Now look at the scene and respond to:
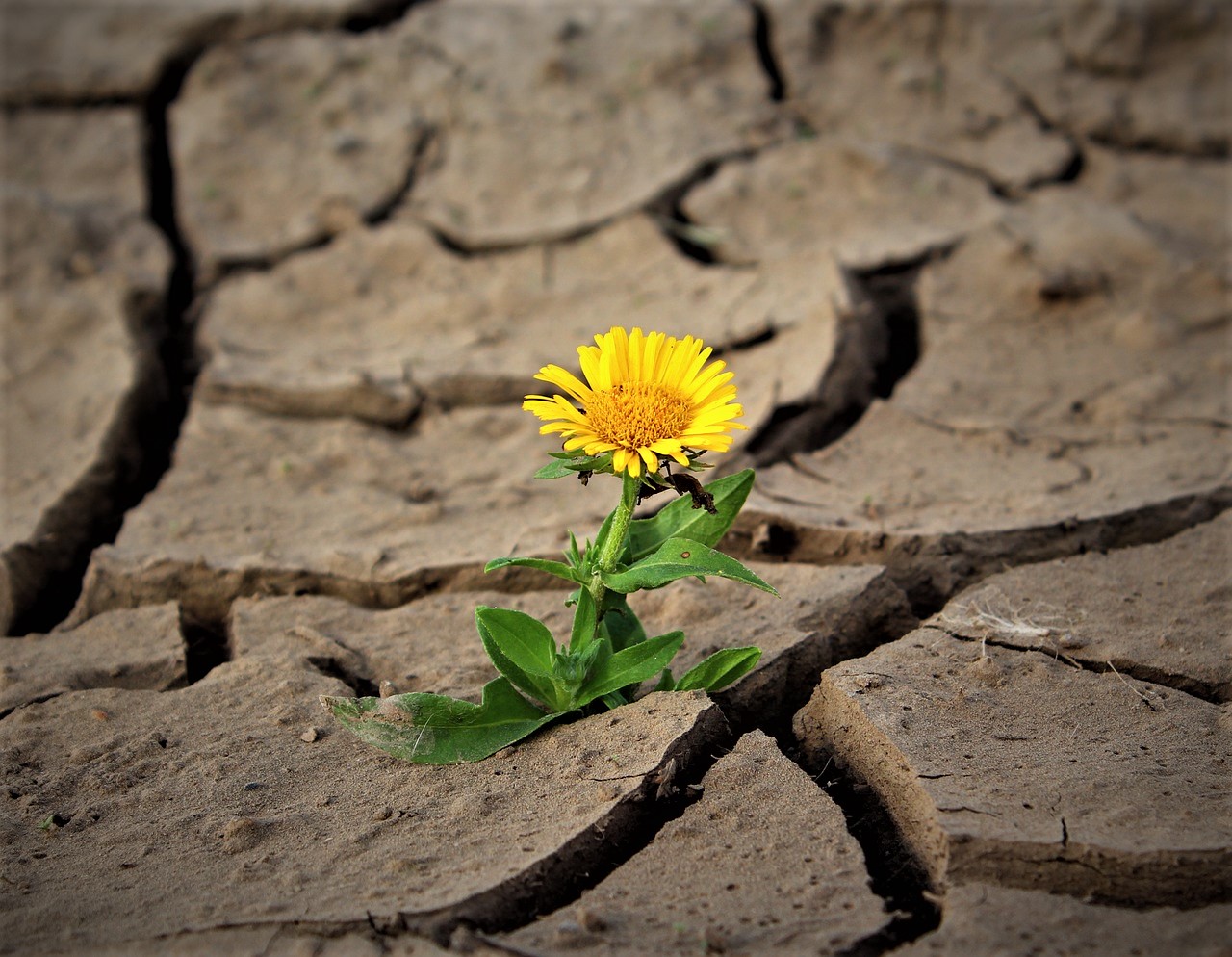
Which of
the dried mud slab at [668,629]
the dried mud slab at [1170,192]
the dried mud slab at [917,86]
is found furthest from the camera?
the dried mud slab at [917,86]

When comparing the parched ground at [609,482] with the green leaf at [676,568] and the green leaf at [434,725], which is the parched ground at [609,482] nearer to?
the green leaf at [434,725]

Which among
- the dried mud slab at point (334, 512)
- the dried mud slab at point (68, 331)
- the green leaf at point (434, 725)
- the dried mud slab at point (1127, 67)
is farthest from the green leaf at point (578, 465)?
the dried mud slab at point (1127, 67)

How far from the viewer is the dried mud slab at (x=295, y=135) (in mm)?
3824

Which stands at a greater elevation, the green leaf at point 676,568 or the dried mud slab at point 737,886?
the green leaf at point 676,568

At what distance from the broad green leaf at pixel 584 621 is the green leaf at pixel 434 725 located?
0.48ft

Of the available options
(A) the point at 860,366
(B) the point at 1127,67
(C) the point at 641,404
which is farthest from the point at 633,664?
(B) the point at 1127,67

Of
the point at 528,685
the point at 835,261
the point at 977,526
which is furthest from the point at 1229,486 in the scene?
the point at 528,685

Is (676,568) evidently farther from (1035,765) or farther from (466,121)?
(466,121)

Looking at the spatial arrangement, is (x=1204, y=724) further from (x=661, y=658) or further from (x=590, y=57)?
(x=590, y=57)

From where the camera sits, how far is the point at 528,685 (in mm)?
1921

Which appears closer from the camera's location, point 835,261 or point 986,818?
point 986,818

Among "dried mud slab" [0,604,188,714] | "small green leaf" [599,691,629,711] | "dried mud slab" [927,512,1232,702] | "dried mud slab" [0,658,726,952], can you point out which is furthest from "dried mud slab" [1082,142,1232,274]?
"dried mud slab" [0,604,188,714]

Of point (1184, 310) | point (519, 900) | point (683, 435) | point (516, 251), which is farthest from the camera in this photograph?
point (516, 251)

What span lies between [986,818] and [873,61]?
328 centimetres
